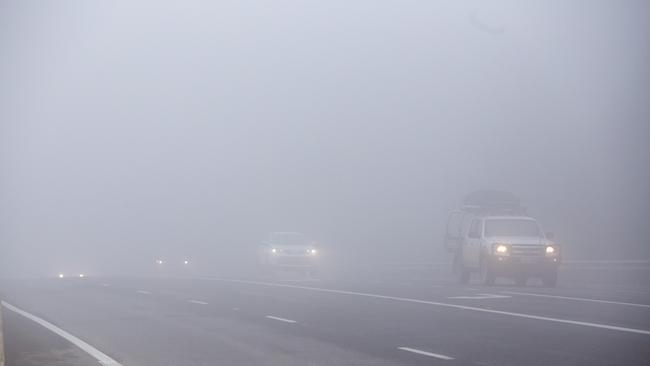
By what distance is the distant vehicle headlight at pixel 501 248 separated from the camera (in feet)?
90.1

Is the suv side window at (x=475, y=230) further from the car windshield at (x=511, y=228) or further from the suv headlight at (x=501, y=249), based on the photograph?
the suv headlight at (x=501, y=249)

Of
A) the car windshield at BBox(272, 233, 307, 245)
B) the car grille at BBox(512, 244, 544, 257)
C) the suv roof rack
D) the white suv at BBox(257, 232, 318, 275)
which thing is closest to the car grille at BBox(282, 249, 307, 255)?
the white suv at BBox(257, 232, 318, 275)

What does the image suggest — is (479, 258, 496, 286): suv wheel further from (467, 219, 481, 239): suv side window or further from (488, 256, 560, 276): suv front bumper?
(467, 219, 481, 239): suv side window

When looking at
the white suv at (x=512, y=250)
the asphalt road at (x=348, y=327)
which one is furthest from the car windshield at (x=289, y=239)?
the asphalt road at (x=348, y=327)

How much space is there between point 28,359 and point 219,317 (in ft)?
21.2

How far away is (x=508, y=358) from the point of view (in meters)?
12.1

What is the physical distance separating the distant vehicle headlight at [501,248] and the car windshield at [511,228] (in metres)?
0.93

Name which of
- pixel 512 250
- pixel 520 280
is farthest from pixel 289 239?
pixel 512 250

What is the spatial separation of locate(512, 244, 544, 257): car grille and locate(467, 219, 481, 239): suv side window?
1.76 m

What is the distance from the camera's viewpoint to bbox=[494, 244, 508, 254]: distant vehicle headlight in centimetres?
2748

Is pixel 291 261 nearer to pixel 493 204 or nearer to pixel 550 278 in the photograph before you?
pixel 493 204

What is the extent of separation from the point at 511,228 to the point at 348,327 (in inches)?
512

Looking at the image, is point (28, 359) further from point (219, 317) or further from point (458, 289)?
point (458, 289)

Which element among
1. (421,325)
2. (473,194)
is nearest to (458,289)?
(473,194)
